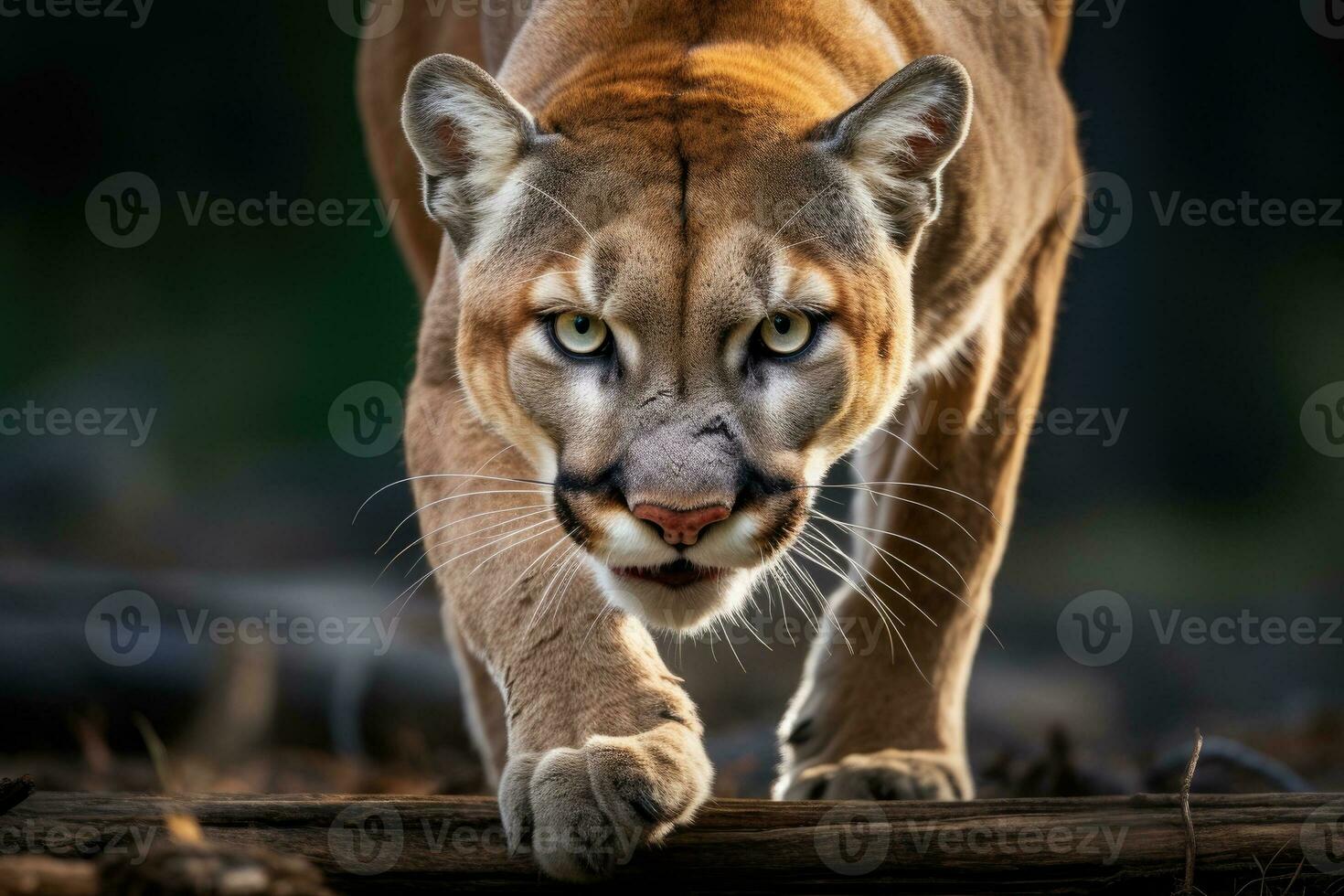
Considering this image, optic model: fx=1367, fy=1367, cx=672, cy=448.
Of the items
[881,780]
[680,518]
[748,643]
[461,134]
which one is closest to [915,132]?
[461,134]

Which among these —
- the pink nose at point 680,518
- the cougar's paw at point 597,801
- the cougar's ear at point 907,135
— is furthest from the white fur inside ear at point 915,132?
the cougar's paw at point 597,801

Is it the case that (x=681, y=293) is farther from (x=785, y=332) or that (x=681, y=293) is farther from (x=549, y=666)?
(x=549, y=666)

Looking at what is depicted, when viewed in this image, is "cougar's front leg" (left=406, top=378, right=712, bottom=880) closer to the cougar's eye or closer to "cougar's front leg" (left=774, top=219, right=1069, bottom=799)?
the cougar's eye

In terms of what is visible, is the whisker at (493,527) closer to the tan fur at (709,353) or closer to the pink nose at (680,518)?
the tan fur at (709,353)

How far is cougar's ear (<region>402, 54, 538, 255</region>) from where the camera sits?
2.80 m

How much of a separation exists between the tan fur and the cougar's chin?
20 mm

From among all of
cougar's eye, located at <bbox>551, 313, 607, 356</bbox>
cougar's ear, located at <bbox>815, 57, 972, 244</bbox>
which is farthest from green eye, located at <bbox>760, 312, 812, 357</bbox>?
cougar's ear, located at <bbox>815, 57, 972, 244</bbox>

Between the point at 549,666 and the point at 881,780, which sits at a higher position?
the point at 549,666

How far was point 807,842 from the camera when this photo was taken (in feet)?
7.03

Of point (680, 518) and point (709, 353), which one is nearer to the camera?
point (680, 518)

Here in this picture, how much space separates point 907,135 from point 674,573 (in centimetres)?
108

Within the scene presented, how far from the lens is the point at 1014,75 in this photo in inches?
152

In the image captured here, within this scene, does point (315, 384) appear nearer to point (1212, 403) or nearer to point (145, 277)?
point (145, 277)

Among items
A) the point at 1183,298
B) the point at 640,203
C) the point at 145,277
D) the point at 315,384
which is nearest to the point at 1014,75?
the point at 640,203
